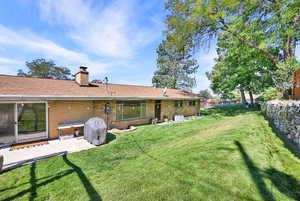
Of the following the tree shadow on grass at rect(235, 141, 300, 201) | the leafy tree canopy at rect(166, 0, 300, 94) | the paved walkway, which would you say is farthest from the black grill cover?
the leafy tree canopy at rect(166, 0, 300, 94)

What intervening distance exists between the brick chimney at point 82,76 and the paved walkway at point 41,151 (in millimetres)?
4411

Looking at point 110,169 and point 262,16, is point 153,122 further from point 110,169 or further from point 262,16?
point 262,16

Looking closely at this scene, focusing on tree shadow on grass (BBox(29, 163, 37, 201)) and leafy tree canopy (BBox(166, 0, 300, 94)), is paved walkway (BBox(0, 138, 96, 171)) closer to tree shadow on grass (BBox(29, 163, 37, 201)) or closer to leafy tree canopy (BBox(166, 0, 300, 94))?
tree shadow on grass (BBox(29, 163, 37, 201))

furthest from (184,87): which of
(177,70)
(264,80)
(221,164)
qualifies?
(221,164)

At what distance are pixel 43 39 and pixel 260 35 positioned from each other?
1558 cm

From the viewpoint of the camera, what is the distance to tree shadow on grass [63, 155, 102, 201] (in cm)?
265

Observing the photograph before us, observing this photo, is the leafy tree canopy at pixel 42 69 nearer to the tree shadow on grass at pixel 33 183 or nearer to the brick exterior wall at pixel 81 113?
the brick exterior wall at pixel 81 113

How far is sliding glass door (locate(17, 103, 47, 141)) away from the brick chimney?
3164 mm

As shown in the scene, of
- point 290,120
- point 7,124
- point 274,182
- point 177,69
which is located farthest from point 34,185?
point 177,69

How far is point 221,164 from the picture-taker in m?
3.04

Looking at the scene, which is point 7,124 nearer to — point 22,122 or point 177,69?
point 22,122

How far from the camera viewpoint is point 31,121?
6.65m

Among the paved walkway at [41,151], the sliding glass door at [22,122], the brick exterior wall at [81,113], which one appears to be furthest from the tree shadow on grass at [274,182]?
the sliding glass door at [22,122]

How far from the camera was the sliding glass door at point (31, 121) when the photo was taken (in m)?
6.29
